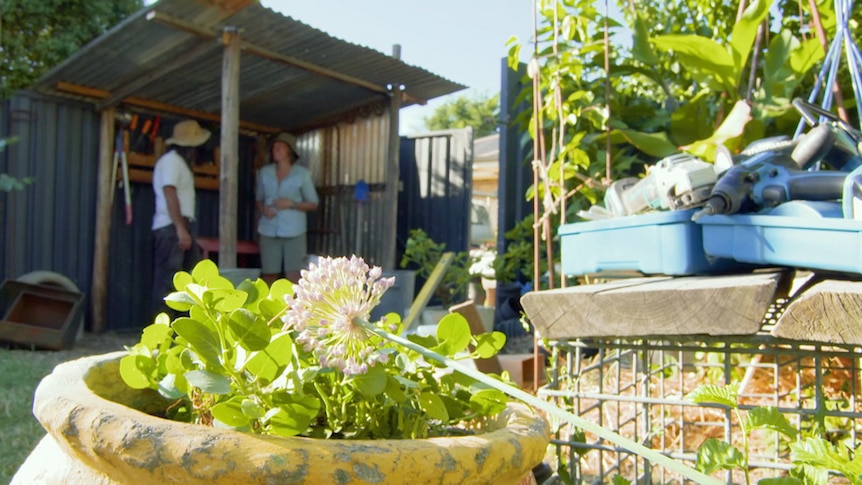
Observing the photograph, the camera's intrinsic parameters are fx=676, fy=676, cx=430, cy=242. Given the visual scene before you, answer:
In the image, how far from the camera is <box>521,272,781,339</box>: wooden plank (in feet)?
2.89

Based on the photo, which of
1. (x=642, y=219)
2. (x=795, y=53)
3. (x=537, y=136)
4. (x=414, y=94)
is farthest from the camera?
(x=414, y=94)

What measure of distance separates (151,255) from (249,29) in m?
2.79

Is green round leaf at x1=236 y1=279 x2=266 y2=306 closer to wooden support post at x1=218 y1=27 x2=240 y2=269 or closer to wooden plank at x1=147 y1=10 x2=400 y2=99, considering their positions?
wooden plank at x1=147 y1=10 x2=400 y2=99

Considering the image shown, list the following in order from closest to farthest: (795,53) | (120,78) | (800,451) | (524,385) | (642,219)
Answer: (800,451), (642,219), (795,53), (524,385), (120,78)

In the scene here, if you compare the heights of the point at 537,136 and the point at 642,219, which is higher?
the point at 537,136

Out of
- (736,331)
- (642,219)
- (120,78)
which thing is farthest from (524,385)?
(120,78)

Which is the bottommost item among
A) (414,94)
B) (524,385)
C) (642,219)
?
(524,385)

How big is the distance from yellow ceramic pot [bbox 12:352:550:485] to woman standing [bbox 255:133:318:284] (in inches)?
210

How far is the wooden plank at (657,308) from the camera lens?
0.88 meters

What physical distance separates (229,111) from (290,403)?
446 cm

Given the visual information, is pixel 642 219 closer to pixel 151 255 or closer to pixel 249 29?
pixel 249 29

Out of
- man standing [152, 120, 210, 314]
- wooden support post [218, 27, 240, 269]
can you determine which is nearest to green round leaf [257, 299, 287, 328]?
wooden support post [218, 27, 240, 269]

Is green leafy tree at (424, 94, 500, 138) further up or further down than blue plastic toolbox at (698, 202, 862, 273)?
further up

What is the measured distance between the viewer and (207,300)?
814 mm
